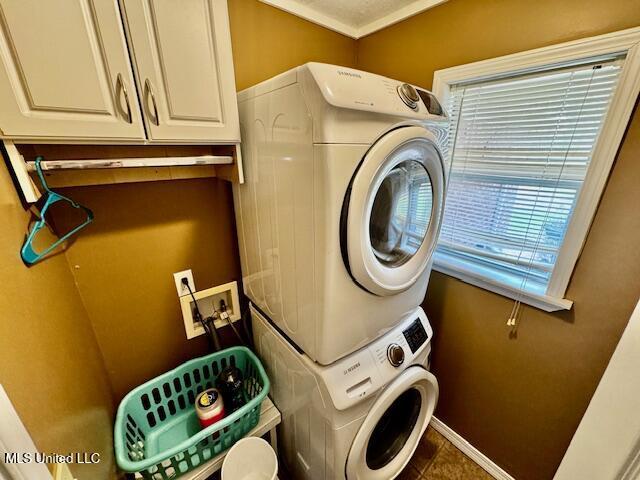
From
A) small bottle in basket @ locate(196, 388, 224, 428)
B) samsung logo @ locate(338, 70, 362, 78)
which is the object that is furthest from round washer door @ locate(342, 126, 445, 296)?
small bottle in basket @ locate(196, 388, 224, 428)

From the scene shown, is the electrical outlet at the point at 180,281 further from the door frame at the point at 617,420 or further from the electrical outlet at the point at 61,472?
the door frame at the point at 617,420

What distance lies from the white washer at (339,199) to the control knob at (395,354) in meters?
0.09

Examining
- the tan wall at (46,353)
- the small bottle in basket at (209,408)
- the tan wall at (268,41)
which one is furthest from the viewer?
the tan wall at (268,41)

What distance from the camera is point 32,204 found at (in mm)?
796

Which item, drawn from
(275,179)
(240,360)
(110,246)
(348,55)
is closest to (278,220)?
(275,179)

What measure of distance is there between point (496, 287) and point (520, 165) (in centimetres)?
58

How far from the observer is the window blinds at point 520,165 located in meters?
0.99

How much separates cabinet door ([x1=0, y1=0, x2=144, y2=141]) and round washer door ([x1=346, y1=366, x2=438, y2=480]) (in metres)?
1.30

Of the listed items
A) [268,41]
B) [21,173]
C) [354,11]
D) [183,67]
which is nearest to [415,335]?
[183,67]

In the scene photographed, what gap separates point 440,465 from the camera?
1.52m

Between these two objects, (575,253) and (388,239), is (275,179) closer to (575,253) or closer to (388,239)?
(388,239)

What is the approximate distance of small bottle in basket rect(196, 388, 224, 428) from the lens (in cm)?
111

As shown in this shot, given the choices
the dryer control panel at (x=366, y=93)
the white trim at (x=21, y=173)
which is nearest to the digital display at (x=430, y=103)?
the dryer control panel at (x=366, y=93)

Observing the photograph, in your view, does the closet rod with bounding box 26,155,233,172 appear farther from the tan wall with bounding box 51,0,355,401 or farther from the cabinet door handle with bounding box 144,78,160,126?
the tan wall with bounding box 51,0,355,401
